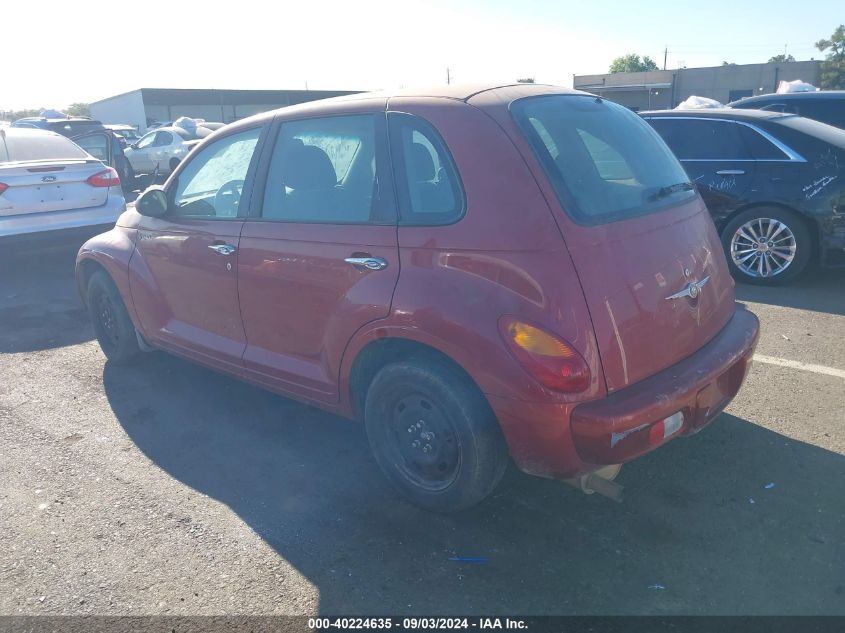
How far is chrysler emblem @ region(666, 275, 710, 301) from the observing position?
3008mm

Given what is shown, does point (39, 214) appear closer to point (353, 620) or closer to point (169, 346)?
point (169, 346)

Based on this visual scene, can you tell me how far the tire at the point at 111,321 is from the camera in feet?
16.8

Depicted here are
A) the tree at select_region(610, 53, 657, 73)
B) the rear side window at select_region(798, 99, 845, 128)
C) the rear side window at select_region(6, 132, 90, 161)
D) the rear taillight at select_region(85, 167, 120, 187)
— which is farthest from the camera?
the tree at select_region(610, 53, 657, 73)

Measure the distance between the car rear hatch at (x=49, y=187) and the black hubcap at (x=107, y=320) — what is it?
3060mm

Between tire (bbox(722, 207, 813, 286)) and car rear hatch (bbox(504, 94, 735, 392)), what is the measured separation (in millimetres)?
3679

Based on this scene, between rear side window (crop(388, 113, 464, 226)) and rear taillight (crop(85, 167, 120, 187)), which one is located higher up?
rear side window (crop(388, 113, 464, 226))

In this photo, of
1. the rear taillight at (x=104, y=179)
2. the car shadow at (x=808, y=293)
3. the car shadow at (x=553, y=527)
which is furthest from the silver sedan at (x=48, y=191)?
the car shadow at (x=808, y=293)

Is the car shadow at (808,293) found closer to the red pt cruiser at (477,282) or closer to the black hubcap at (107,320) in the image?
the red pt cruiser at (477,282)

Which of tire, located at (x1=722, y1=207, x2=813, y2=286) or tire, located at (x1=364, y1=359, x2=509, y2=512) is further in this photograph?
tire, located at (x1=722, y1=207, x2=813, y2=286)

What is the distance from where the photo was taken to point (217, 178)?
4.26 metres

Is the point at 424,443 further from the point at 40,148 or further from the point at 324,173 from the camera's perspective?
the point at 40,148

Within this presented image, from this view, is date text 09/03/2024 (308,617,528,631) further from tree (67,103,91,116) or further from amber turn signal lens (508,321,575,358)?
tree (67,103,91,116)

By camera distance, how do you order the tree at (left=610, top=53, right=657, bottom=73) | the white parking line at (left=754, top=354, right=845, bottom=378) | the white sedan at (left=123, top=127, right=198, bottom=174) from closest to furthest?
the white parking line at (left=754, top=354, right=845, bottom=378) < the white sedan at (left=123, top=127, right=198, bottom=174) < the tree at (left=610, top=53, right=657, bottom=73)

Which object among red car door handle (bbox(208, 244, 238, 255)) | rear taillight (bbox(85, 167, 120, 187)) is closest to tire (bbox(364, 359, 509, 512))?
red car door handle (bbox(208, 244, 238, 255))
